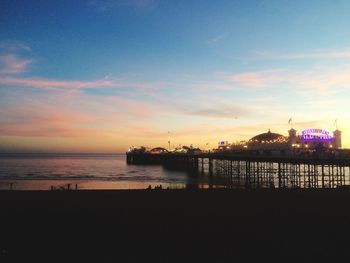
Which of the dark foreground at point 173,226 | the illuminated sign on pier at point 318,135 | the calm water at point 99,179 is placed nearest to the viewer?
the dark foreground at point 173,226

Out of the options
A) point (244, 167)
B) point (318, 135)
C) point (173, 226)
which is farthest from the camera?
point (244, 167)

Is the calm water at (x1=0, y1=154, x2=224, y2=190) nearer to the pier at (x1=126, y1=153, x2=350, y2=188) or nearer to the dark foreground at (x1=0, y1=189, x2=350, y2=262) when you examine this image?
the pier at (x1=126, y1=153, x2=350, y2=188)

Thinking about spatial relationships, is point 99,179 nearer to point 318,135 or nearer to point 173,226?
point 318,135

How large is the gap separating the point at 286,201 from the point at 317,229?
13.7 feet

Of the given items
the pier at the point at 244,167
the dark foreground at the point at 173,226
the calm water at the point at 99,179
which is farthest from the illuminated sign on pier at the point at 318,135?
the dark foreground at the point at 173,226

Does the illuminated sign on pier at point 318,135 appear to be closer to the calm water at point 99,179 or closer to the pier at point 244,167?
the pier at point 244,167

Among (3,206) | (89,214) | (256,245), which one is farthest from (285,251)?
(3,206)

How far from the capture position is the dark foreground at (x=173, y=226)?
11.4 metres

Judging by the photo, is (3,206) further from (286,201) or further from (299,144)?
(299,144)

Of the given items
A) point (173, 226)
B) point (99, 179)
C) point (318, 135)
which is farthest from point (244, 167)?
point (173, 226)

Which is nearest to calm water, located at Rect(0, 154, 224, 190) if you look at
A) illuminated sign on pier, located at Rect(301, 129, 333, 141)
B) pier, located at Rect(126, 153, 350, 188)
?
pier, located at Rect(126, 153, 350, 188)

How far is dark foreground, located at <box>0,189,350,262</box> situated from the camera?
1144 cm

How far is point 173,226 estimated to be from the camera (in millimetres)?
14023

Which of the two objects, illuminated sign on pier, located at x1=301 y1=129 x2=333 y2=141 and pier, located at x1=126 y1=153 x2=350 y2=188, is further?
illuminated sign on pier, located at x1=301 y1=129 x2=333 y2=141
